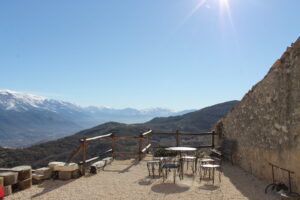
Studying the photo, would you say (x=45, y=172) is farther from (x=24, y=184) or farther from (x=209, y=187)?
(x=209, y=187)

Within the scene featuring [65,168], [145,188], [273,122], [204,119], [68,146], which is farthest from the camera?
[204,119]

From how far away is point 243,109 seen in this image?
913 centimetres

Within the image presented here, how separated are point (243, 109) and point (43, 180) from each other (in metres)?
6.64

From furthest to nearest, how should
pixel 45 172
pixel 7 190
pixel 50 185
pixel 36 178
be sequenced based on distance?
pixel 45 172 < pixel 36 178 < pixel 50 185 < pixel 7 190

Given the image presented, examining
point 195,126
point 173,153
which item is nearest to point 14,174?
point 173,153

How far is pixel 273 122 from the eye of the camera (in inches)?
265

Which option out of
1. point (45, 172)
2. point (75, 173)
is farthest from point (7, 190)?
point (75, 173)

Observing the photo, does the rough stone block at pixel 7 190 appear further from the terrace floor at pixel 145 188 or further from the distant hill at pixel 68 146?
the distant hill at pixel 68 146

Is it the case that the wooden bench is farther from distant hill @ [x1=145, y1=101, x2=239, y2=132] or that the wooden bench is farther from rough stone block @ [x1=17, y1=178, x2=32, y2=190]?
distant hill @ [x1=145, y1=101, x2=239, y2=132]

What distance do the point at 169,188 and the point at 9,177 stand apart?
12.5 feet

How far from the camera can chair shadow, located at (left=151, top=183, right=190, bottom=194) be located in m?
6.50

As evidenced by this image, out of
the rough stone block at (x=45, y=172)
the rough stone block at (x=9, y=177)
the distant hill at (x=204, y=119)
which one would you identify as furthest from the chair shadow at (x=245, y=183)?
the distant hill at (x=204, y=119)

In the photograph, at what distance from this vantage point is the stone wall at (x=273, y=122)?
5742 millimetres

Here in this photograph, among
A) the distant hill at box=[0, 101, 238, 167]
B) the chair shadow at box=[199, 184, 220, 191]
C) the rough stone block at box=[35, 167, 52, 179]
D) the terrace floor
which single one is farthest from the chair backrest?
the distant hill at box=[0, 101, 238, 167]
